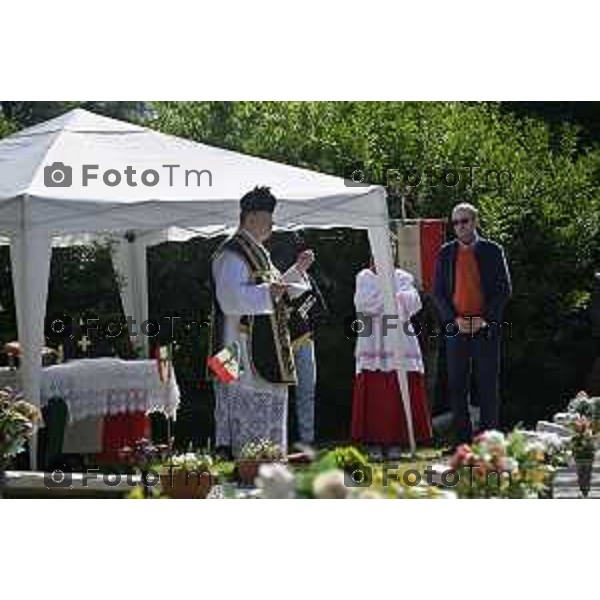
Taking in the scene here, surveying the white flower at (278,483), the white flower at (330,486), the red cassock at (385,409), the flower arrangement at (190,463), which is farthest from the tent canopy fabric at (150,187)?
the white flower at (330,486)

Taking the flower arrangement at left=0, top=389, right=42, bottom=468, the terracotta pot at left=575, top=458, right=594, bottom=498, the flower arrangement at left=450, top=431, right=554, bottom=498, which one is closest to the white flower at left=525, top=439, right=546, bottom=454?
the flower arrangement at left=450, top=431, right=554, bottom=498

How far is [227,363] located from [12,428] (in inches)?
55.4

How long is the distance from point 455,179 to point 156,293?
2.23 meters

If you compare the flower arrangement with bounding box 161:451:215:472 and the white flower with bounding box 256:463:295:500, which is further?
the flower arrangement with bounding box 161:451:215:472

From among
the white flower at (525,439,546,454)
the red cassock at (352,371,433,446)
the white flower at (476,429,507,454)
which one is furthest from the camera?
the red cassock at (352,371,433,446)

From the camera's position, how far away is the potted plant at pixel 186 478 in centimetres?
877

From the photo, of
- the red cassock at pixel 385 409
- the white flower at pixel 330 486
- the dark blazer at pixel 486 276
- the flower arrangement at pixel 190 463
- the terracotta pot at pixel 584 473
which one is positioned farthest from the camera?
the red cassock at pixel 385 409

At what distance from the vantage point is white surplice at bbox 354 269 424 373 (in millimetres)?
9992

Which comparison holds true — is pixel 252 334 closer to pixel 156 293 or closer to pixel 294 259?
pixel 294 259

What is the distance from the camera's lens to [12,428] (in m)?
9.12

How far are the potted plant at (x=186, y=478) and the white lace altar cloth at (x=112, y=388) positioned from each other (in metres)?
1.42

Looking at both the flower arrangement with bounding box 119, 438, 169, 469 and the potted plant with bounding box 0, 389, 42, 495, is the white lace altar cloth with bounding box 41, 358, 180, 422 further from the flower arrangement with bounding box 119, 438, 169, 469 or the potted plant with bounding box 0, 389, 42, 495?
the potted plant with bounding box 0, 389, 42, 495

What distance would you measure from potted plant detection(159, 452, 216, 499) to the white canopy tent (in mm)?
1311

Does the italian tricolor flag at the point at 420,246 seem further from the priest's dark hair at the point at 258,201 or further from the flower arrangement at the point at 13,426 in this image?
the flower arrangement at the point at 13,426
